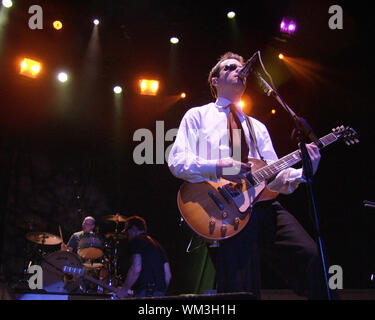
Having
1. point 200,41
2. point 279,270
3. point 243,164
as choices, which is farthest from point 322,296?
point 200,41

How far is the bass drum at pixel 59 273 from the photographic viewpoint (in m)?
7.26

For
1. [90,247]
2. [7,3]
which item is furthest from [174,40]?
[90,247]

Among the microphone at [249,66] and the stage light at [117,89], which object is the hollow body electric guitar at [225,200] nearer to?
the microphone at [249,66]

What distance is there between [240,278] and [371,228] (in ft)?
19.7

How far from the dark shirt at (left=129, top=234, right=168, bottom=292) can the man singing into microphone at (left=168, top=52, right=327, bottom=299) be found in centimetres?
358

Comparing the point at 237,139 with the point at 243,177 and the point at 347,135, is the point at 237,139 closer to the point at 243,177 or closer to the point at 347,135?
the point at 243,177

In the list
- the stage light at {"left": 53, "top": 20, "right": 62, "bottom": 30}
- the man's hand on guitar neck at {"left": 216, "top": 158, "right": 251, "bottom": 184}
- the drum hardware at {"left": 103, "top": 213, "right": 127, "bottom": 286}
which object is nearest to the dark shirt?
the drum hardware at {"left": 103, "top": 213, "right": 127, "bottom": 286}

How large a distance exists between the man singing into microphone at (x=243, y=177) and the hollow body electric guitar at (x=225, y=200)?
2.2 inches

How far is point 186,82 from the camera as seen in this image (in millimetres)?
9852

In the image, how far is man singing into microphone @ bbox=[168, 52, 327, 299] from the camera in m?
2.47

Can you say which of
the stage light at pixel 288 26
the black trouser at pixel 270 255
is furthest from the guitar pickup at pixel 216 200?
the stage light at pixel 288 26

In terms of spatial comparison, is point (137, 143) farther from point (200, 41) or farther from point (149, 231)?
point (200, 41)

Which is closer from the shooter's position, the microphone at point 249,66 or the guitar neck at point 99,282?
the microphone at point 249,66

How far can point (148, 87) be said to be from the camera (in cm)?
994
